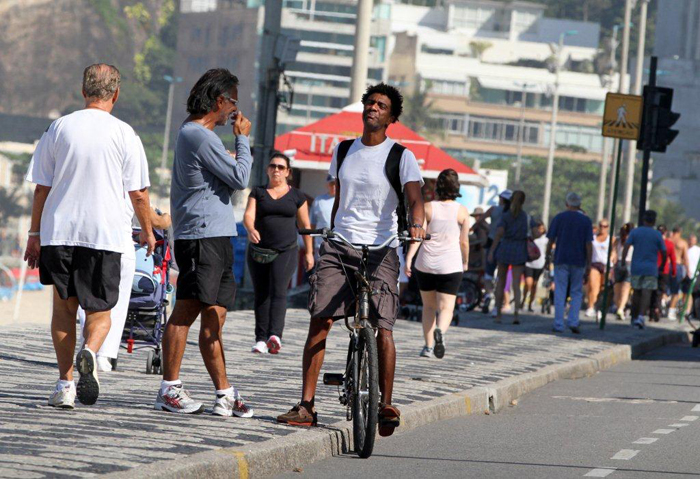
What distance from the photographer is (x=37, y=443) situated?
6523mm

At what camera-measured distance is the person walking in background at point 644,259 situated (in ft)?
74.5

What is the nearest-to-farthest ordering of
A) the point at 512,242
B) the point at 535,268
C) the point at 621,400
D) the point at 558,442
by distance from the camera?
the point at 558,442
the point at 621,400
the point at 512,242
the point at 535,268

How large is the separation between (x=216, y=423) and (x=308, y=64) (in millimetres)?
167475

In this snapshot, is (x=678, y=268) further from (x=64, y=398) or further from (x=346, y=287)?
(x=64, y=398)

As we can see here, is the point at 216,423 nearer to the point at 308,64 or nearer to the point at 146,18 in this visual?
the point at 146,18

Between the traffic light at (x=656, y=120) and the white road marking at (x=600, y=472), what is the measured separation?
15.0 metres

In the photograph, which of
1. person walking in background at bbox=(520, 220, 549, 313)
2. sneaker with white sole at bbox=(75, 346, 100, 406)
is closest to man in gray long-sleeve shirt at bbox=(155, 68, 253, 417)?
sneaker with white sole at bbox=(75, 346, 100, 406)

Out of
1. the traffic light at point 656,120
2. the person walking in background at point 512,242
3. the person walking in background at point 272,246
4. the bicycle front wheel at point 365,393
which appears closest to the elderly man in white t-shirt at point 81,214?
the bicycle front wheel at point 365,393

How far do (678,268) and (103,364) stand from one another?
21.7m

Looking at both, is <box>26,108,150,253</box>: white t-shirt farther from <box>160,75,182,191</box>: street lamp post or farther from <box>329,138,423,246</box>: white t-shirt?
<box>160,75,182,191</box>: street lamp post

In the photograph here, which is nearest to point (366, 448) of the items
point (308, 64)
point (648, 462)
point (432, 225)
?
point (648, 462)

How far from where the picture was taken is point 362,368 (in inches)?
303

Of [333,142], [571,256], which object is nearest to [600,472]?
[571,256]

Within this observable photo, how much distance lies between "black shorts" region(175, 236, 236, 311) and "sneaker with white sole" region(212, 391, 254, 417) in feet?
1.68
